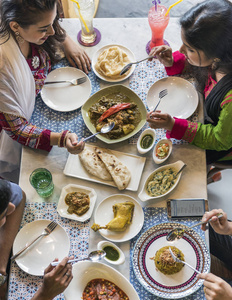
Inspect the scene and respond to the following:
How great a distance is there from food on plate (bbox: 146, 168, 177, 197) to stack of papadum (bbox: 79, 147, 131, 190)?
0.48ft

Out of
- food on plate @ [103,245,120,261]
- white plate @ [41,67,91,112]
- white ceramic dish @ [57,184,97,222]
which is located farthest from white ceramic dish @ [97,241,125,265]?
white plate @ [41,67,91,112]

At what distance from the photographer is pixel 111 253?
1.87m

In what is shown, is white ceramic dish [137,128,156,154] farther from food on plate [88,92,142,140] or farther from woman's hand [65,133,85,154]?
woman's hand [65,133,85,154]

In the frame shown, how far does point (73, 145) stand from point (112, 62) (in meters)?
0.74

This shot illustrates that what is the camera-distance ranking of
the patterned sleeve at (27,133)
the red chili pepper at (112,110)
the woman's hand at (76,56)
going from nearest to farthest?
1. the patterned sleeve at (27,133)
2. the red chili pepper at (112,110)
3. the woman's hand at (76,56)

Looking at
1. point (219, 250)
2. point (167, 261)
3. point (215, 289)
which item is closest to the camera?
point (215, 289)

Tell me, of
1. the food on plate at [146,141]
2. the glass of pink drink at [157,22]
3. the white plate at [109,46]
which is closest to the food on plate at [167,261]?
the food on plate at [146,141]

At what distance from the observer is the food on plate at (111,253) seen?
1.85 m

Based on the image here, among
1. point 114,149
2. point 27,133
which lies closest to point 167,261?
point 114,149

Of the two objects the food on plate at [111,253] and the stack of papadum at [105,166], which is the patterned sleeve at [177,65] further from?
the food on plate at [111,253]

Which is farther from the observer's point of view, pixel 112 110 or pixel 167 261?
pixel 112 110

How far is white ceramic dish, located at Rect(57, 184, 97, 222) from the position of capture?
1964 mm

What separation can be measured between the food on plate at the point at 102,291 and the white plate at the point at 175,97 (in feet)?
3.83

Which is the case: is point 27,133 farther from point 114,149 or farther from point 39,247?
point 39,247
